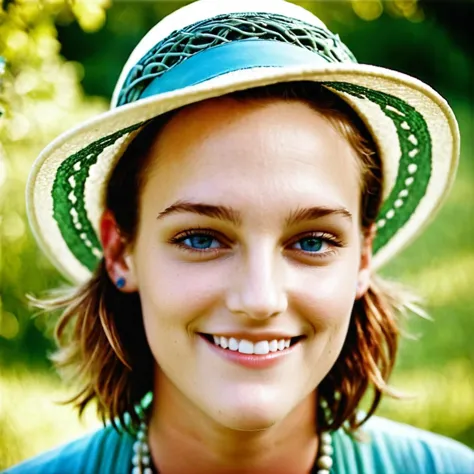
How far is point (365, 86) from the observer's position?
1.45 metres

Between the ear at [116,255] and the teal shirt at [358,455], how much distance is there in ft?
1.32

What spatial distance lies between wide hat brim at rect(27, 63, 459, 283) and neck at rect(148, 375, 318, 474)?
424mm

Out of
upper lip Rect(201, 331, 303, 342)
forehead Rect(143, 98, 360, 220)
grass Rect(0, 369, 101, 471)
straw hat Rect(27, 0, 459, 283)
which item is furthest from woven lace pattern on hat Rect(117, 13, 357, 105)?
grass Rect(0, 369, 101, 471)

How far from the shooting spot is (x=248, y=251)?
1.40m

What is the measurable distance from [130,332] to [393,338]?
663 millimetres

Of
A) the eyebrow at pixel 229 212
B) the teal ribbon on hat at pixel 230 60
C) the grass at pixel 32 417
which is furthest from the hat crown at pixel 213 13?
the grass at pixel 32 417

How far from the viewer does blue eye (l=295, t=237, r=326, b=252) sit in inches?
58.4

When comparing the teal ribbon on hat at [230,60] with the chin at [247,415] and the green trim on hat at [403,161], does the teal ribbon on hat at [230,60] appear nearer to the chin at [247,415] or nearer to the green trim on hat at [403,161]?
the green trim on hat at [403,161]

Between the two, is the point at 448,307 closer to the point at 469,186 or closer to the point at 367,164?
the point at 469,186

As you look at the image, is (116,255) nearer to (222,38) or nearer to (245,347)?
(245,347)

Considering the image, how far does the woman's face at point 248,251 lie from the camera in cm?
139

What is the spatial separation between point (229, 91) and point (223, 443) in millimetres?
783

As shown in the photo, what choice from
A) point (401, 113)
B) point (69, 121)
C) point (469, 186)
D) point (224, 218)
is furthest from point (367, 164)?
point (469, 186)

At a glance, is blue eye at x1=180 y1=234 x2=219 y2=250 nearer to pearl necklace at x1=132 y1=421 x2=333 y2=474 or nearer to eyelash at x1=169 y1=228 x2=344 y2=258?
eyelash at x1=169 y1=228 x2=344 y2=258
